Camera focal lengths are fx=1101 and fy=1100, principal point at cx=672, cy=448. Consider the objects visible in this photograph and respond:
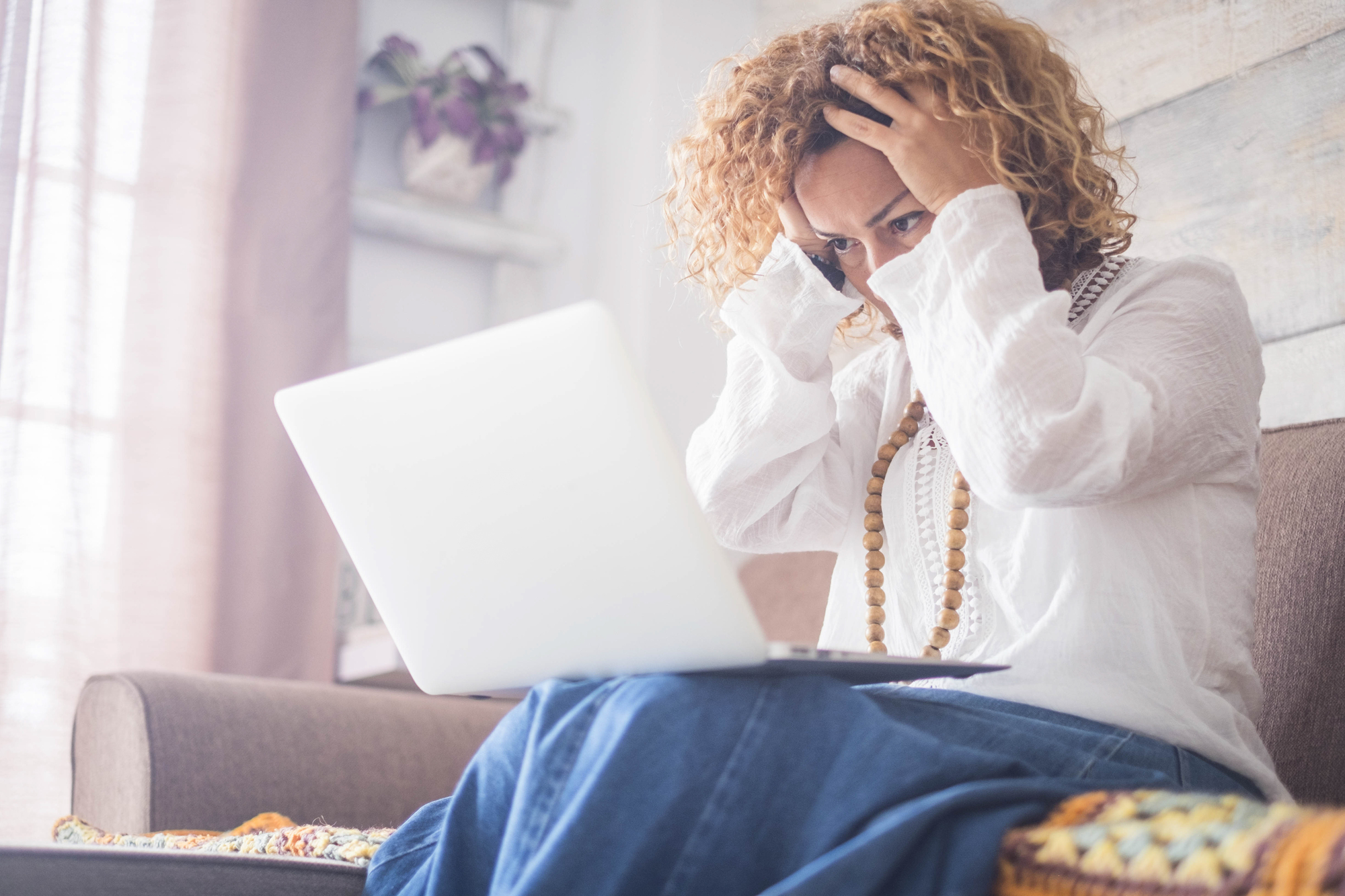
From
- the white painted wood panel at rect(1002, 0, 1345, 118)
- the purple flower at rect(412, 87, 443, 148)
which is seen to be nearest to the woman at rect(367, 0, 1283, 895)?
the white painted wood panel at rect(1002, 0, 1345, 118)

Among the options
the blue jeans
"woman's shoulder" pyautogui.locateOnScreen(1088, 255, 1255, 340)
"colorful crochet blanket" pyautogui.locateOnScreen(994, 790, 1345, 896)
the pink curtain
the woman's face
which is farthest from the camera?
the pink curtain

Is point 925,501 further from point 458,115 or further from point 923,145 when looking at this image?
point 458,115

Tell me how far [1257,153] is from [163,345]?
1499 mm

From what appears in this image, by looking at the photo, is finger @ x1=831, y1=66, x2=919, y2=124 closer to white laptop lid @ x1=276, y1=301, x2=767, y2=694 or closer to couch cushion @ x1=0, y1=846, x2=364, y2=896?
white laptop lid @ x1=276, y1=301, x2=767, y2=694

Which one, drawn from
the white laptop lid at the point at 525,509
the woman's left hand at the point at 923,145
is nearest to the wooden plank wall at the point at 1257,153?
the woman's left hand at the point at 923,145

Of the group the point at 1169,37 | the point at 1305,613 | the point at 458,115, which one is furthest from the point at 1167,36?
the point at 458,115

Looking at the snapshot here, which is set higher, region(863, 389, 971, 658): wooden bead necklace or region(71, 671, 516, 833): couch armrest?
region(863, 389, 971, 658): wooden bead necklace

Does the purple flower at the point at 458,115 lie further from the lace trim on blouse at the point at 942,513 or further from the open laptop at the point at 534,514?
the open laptop at the point at 534,514

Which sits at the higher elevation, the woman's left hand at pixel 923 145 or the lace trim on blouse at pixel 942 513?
the woman's left hand at pixel 923 145

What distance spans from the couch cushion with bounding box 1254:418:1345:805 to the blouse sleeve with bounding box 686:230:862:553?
374 mm

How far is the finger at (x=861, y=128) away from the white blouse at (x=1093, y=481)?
0.33 feet

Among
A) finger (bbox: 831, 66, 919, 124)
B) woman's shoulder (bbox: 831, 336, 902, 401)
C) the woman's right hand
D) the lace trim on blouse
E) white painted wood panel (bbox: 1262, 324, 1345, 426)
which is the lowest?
the lace trim on blouse

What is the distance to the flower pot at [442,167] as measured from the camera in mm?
2051

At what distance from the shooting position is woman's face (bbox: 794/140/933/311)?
2.99ft
